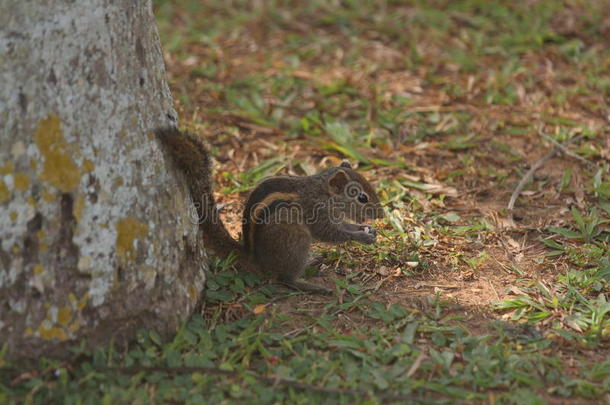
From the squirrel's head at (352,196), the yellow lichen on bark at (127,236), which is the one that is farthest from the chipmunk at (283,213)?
the yellow lichen on bark at (127,236)

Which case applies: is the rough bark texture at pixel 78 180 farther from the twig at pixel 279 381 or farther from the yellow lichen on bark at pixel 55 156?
the twig at pixel 279 381

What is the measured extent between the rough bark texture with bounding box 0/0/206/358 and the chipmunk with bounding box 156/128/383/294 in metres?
0.30

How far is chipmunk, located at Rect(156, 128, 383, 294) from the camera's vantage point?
12.4ft

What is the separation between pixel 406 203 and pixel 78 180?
276 centimetres

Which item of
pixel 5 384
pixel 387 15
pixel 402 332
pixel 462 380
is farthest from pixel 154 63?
pixel 387 15

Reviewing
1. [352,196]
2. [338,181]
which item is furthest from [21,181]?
[352,196]

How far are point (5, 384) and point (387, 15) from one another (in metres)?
6.75

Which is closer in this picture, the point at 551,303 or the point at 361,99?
the point at 551,303

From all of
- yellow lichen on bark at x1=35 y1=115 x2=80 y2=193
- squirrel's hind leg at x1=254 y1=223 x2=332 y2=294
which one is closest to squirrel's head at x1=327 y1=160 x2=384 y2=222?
squirrel's hind leg at x1=254 y1=223 x2=332 y2=294

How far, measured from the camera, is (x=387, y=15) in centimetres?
866

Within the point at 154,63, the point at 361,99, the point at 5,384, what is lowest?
the point at 5,384

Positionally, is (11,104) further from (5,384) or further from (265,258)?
(265,258)

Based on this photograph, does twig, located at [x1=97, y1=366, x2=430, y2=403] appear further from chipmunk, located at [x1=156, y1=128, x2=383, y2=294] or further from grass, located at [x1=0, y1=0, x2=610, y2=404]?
chipmunk, located at [x1=156, y1=128, x2=383, y2=294]

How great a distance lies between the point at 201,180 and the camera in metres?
3.87
